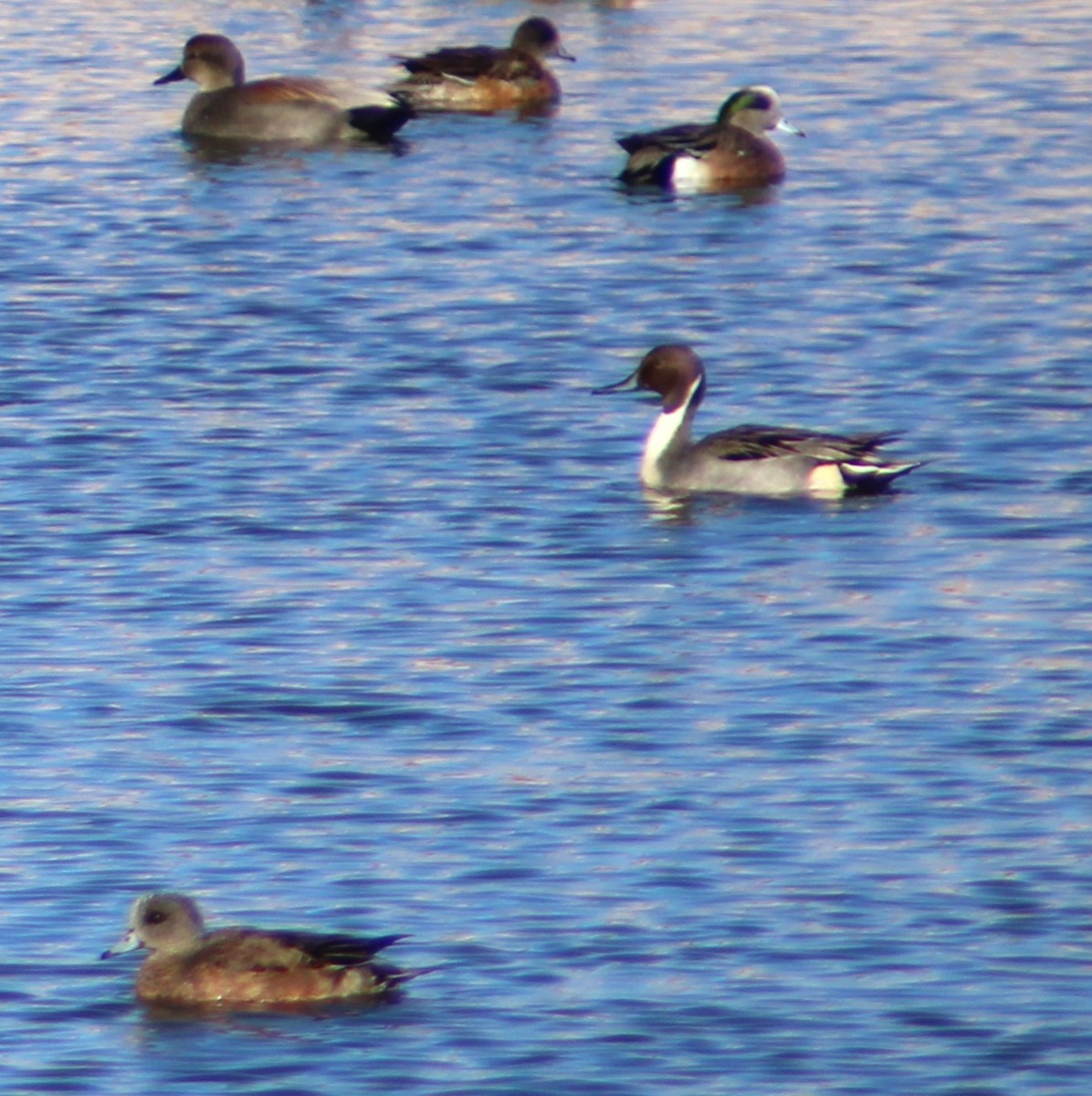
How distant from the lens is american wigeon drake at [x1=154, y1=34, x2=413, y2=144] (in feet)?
89.7

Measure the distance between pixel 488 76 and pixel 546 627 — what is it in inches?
609

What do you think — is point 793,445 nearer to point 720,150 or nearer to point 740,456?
point 740,456

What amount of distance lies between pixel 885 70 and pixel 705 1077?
21883 mm

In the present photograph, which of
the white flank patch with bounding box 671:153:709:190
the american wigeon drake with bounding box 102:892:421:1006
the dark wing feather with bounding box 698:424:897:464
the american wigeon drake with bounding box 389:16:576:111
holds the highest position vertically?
the american wigeon drake with bounding box 102:892:421:1006

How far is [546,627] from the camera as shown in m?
13.8

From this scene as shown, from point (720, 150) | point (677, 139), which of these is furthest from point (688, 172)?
point (677, 139)

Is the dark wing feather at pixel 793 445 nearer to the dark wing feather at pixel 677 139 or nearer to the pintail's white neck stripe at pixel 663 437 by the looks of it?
the pintail's white neck stripe at pixel 663 437

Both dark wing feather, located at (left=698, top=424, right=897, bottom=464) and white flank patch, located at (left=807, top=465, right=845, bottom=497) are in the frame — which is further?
white flank patch, located at (left=807, top=465, right=845, bottom=497)

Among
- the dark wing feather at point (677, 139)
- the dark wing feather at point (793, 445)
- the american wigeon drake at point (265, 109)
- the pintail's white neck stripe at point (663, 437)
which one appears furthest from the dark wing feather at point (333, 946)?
the american wigeon drake at point (265, 109)

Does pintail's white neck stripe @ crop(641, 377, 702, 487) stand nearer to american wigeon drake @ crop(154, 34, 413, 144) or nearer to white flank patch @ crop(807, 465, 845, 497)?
white flank patch @ crop(807, 465, 845, 497)

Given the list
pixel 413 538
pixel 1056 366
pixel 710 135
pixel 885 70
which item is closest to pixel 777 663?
pixel 413 538

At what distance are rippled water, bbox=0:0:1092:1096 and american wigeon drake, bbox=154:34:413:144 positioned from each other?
32.6 inches

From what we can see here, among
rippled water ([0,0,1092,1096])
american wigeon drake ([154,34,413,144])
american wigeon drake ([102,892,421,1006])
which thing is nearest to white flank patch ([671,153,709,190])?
rippled water ([0,0,1092,1096])

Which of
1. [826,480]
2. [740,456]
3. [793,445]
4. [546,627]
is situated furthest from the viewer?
[740,456]
